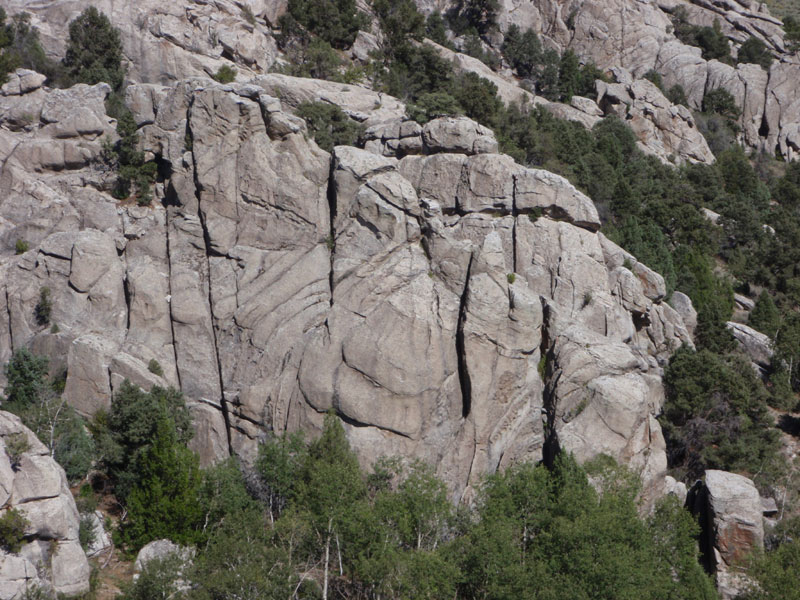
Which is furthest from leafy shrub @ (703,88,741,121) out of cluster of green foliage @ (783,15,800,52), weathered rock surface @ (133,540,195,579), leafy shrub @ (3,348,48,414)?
weathered rock surface @ (133,540,195,579)

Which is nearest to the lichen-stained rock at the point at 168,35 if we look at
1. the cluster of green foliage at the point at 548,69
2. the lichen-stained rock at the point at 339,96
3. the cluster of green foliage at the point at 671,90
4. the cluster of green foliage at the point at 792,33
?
the lichen-stained rock at the point at 339,96

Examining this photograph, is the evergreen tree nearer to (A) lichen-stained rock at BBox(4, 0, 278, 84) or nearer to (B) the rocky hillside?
(B) the rocky hillside

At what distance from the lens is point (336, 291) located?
155 ft

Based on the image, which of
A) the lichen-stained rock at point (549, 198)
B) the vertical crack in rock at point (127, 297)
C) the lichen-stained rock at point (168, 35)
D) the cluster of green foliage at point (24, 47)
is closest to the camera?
the vertical crack in rock at point (127, 297)

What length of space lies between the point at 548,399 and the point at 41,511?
26.4m

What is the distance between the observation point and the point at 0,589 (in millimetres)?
34250

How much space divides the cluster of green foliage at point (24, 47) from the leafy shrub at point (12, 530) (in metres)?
41.2

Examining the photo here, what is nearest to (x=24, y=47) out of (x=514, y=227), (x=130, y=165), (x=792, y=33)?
(x=130, y=165)

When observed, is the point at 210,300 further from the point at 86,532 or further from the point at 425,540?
the point at 425,540

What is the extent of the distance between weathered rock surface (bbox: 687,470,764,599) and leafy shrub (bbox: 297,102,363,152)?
32365mm

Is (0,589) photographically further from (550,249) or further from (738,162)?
(738,162)

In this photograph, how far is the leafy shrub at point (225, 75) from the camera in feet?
218

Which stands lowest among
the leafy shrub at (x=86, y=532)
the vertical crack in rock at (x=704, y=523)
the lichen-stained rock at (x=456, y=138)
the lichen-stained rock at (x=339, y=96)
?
the leafy shrub at (x=86, y=532)

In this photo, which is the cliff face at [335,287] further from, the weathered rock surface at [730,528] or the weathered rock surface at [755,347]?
the weathered rock surface at [755,347]
